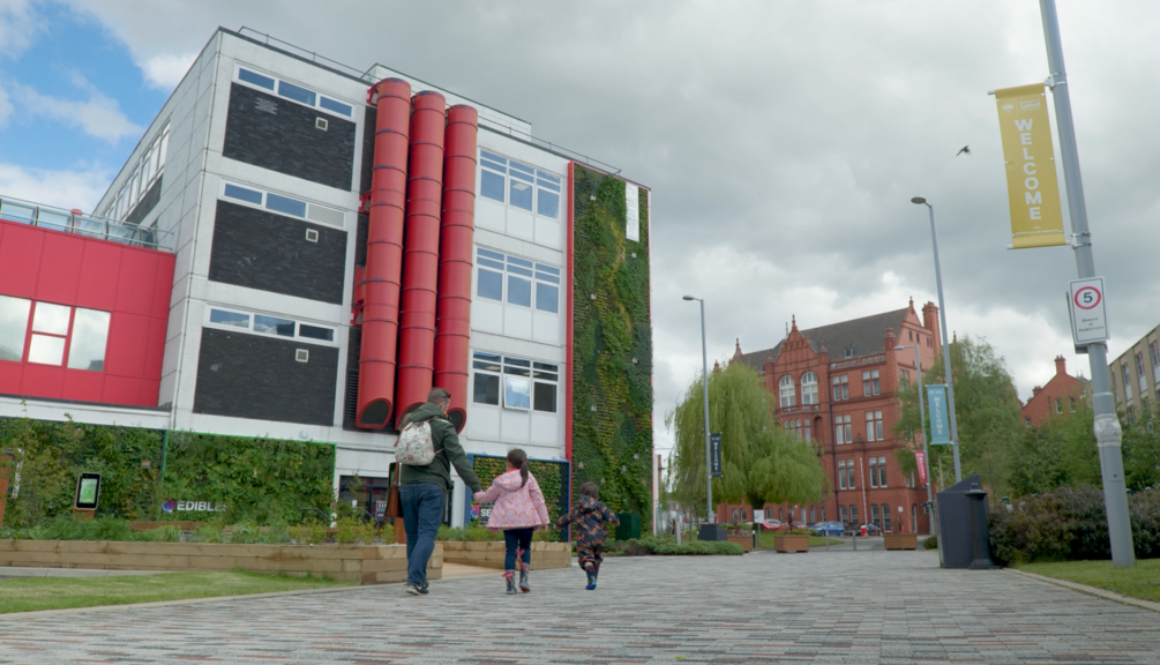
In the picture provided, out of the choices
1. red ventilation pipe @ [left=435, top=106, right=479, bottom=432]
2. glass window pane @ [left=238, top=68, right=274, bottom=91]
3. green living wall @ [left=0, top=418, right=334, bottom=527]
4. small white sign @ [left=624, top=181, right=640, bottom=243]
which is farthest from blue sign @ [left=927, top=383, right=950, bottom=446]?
glass window pane @ [left=238, top=68, right=274, bottom=91]

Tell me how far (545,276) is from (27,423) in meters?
17.3

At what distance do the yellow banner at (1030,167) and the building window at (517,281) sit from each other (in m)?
19.6

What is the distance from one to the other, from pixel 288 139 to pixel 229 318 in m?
6.04

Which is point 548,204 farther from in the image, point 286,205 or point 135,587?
point 135,587

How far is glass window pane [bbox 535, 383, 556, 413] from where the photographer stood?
2985 cm

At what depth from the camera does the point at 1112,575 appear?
350 inches

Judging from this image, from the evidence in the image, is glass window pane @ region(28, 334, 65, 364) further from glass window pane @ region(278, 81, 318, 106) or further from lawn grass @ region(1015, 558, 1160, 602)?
lawn grass @ region(1015, 558, 1160, 602)

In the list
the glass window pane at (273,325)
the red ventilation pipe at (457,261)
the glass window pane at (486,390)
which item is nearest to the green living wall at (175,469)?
the glass window pane at (273,325)

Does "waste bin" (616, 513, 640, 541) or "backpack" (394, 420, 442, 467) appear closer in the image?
"backpack" (394, 420, 442, 467)

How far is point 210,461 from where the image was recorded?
21922 millimetres

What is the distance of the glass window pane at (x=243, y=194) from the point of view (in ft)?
78.8

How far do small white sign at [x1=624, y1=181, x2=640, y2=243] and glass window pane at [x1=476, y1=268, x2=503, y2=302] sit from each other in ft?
22.8

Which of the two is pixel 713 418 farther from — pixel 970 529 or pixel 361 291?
pixel 970 529

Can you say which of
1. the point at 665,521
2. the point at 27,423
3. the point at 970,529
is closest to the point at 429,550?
the point at 970,529
